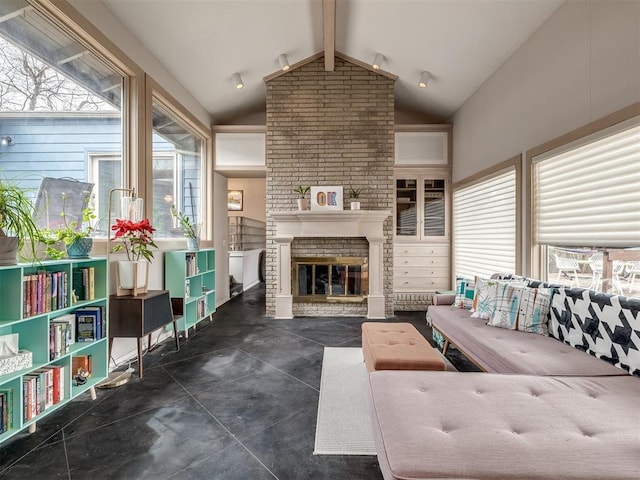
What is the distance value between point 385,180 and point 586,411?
11.9ft

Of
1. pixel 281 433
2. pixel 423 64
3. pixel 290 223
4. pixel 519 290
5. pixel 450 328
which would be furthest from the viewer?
pixel 290 223

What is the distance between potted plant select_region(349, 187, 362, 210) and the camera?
4.27 meters

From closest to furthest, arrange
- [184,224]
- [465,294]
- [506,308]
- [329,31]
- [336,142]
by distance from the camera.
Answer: [506,308]
[465,294]
[329,31]
[184,224]
[336,142]

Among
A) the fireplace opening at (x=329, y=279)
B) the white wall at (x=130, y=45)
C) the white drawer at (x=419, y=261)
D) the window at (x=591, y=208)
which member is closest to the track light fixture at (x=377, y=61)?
the window at (x=591, y=208)

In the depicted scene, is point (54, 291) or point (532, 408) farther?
point (54, 291)

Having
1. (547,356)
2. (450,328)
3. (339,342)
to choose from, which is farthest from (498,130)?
(339,342)

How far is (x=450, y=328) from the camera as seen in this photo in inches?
105

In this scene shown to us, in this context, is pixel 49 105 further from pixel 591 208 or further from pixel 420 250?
pixel 420 250

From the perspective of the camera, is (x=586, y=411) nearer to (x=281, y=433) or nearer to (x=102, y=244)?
(x=281, y=433)

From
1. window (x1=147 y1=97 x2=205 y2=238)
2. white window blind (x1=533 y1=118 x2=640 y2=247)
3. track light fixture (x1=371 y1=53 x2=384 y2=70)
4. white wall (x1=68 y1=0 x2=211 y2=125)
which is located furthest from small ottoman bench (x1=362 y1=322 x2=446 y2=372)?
track light fixture (x1=371 y1=53 x2=384 y2=70)

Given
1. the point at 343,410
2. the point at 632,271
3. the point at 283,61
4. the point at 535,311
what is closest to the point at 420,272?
the point at 535,311

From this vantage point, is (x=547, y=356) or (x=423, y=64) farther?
(x=423, y=64)

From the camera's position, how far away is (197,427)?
1842mm

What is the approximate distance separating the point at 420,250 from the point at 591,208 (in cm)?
269
